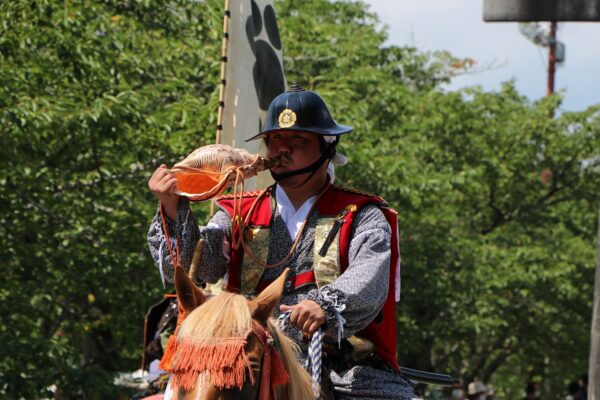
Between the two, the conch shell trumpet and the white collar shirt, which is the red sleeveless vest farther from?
the conch shell trumpet

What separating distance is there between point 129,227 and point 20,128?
2.32 m

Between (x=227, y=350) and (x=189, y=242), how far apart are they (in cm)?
106

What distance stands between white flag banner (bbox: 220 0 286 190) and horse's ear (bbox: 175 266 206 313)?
3.31 meters

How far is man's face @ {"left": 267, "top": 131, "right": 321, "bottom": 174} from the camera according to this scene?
520cm

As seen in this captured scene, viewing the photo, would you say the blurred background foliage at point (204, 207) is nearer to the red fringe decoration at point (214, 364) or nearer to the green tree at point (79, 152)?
the green tree at point (79, 152)

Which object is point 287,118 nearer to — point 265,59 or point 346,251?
point 346,251

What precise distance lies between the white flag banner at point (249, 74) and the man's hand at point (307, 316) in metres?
3.09

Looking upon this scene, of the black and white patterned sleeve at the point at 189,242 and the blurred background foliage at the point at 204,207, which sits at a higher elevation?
the black and white patterned sleeve at the point at 189,242

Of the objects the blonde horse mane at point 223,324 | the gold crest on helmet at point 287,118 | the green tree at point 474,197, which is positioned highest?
the gold crest on helmet at point 287,118

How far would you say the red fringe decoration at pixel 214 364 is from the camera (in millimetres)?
3977

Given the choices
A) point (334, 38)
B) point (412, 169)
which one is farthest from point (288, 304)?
point (334, 38)

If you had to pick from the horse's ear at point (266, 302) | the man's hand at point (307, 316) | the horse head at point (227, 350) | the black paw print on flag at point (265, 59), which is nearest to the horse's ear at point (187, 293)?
the horse head at point (227, 350)

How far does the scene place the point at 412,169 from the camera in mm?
19766

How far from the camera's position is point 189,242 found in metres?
5.00
